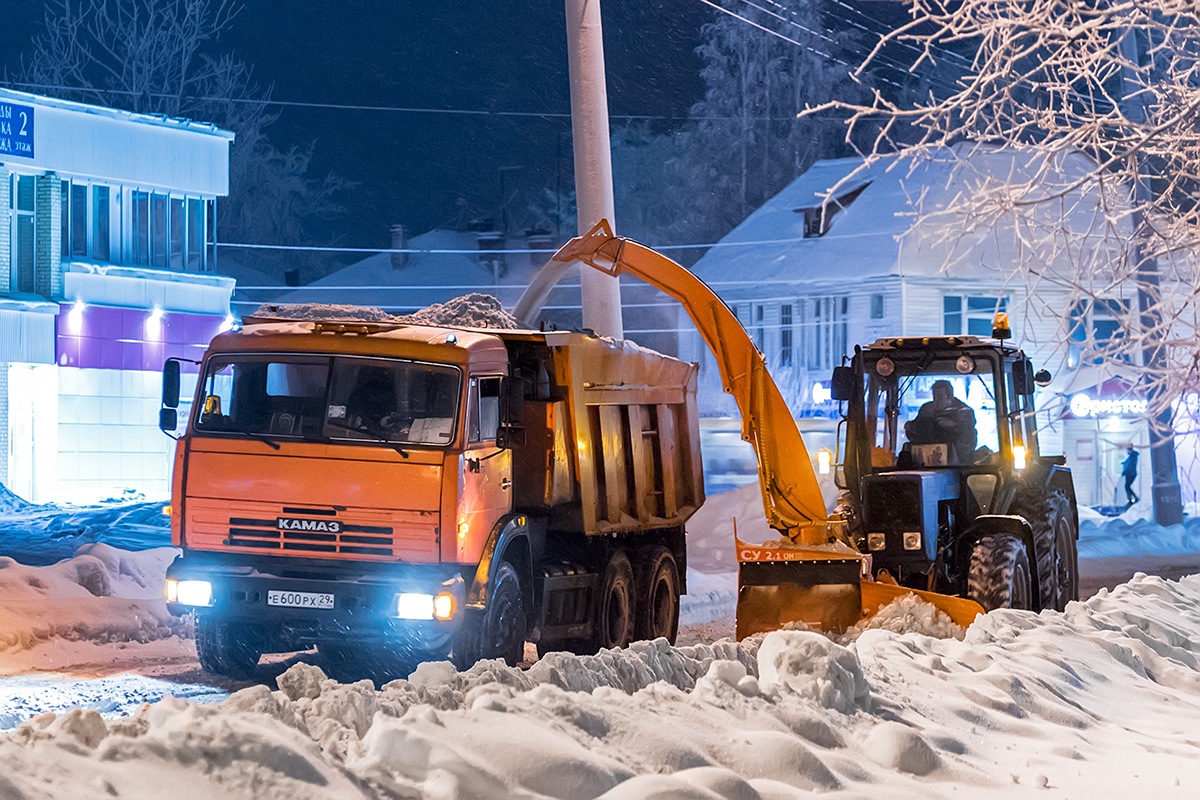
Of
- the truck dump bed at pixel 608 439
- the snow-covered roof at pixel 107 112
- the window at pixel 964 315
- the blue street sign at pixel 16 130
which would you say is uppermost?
the snow-covered roof at pixel 107 112

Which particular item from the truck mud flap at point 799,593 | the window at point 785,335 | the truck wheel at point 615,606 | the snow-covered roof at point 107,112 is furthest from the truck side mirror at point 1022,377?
the window at point 785,335

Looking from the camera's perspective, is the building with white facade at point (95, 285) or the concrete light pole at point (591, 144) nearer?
the concrete light pole at point (591, 144)

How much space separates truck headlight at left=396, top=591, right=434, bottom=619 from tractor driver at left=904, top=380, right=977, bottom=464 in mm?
5075

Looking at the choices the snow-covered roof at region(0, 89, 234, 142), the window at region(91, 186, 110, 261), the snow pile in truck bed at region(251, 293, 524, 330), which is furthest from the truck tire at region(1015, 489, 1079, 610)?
the window at region(91, 186, 110, 261)

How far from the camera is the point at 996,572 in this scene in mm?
12484

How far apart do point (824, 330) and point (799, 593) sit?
33.8m

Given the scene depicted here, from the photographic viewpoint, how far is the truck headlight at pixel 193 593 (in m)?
11.5

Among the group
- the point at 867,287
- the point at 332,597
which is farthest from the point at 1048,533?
the point at 867,287

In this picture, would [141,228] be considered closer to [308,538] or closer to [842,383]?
[842,383]

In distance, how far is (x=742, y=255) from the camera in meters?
48.4

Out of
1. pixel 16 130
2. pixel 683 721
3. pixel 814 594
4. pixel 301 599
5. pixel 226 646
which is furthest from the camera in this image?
pixel 16 130

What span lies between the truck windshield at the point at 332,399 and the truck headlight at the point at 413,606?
3.91ft

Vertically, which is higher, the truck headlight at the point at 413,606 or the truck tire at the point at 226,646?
the truck headlight at the point at 413,606

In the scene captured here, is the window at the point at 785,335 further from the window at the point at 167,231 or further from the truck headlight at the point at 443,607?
the truck headlight at the point at 443,607
